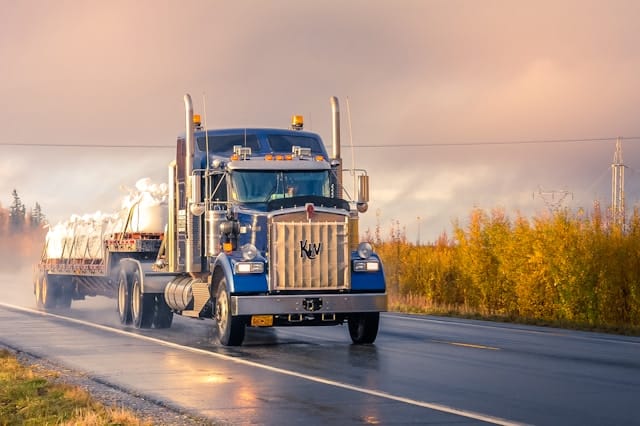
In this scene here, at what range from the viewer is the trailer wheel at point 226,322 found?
19.3m

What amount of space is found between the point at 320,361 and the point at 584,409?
6118mm

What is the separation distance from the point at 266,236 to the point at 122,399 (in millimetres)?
6838

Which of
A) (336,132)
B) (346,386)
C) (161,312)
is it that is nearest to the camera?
(346,386)

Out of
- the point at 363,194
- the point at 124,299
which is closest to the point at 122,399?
the point at 363,194

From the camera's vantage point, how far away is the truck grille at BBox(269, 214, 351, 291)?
746 inches

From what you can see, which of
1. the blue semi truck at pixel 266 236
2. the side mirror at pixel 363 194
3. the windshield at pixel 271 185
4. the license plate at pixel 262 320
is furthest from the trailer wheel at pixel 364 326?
the windshield at pixel 271 185

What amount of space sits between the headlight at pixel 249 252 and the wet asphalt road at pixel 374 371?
1.52 meters

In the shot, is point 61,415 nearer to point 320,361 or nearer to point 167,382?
point 167,382

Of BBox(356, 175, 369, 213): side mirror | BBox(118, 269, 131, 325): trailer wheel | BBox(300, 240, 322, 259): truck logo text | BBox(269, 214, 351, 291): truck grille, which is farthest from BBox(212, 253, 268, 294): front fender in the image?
BBox(118, 269, 131, 325): trailer wheel

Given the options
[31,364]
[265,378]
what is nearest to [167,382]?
[265,378]

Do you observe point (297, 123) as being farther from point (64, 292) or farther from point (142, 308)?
point (64, 292)

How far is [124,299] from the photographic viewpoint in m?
26.6

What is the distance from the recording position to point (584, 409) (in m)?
11.4

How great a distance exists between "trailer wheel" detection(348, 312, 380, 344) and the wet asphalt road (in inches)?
10.7
